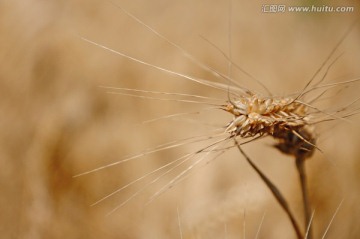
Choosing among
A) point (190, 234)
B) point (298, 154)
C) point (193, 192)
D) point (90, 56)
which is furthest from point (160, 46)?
point (298, 154)

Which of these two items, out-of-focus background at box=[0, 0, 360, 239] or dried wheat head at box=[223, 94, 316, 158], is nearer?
dried wheat head at box=[223, 94, 316, 158]

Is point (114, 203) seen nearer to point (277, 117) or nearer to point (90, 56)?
point (90, 56)

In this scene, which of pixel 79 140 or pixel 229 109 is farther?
pixel 79 140

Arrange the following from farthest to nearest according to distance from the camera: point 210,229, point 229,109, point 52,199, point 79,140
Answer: point 79,140
point 52,199
point 210,229
point 229,109

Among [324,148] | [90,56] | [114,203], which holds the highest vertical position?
[90,56]

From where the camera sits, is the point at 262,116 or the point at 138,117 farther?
the point at 138,117

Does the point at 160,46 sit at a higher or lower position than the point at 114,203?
higher

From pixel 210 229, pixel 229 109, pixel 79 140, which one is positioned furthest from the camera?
pixel 79 140

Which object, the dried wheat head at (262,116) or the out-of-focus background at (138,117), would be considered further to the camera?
the out-of-focus background at (138,117)
